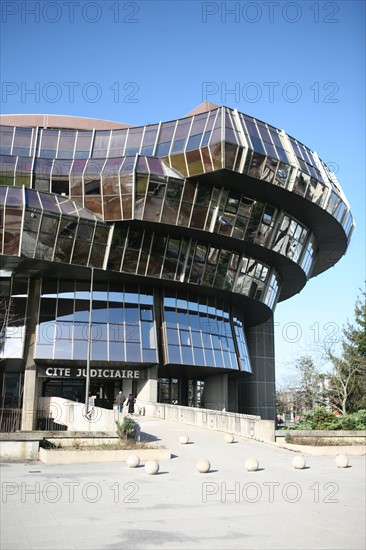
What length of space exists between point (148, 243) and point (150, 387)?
425 inches

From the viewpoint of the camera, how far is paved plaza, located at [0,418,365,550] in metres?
8.98

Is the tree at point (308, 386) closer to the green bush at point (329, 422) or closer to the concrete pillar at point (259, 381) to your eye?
the concrete pillar at point (259, 381)

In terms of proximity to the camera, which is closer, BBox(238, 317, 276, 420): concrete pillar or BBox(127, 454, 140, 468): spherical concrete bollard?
BBox(127, 454, 140, 468): spherical concrete bollard

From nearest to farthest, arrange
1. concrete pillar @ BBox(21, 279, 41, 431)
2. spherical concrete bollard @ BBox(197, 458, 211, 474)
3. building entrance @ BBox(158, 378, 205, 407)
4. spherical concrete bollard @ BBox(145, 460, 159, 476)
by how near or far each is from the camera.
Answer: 1. spherical concrete bollard @ BBox(145, 460, 159, 476)
2. spherical concrete bollard @ BBox(197, 458, 211, 474)
3. concrete pillar @ BBox(21, 279, 41, 431)
4. building entrance @ BBox(158, 378, 205, 407)

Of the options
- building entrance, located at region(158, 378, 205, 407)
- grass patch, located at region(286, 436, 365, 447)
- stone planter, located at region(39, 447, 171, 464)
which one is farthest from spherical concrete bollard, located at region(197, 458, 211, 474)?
building entrance, located at region(158, 378, 205, 407)

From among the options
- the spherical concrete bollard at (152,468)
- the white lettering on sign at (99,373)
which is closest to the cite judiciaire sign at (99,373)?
the white lettering on sign at (99,373)

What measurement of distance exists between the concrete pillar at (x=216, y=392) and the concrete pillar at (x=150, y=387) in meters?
8.10

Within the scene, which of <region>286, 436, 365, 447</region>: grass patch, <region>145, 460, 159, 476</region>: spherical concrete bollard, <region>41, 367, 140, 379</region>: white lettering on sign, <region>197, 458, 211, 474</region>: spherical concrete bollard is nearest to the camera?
<region>145, 460, 159, 476</region>: spherical concrete bollard

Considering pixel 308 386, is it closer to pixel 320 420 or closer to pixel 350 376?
pixel 350 376

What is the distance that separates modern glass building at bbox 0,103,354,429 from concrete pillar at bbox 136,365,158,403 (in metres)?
0.16

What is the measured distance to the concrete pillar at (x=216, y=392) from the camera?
4806 cm

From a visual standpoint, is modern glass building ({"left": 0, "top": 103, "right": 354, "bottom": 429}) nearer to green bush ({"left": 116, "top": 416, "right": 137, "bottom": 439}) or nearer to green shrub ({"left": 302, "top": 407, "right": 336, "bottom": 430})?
green bush ({"left": 116, "top": 416, "right": 137, "bottom": 439})

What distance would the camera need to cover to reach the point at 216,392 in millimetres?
48875

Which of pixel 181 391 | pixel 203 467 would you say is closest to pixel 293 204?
pixel 181 391
